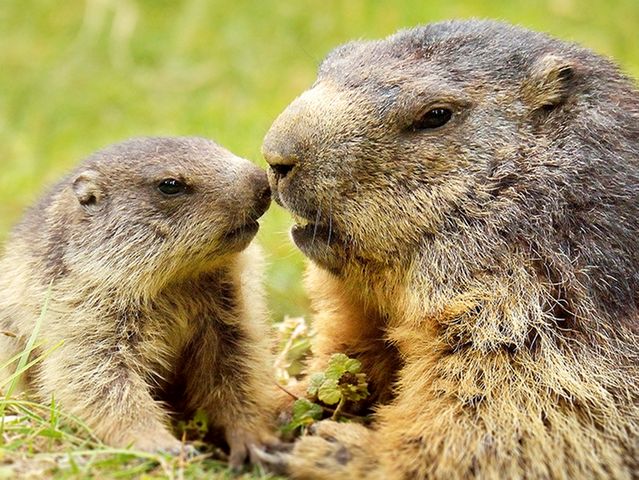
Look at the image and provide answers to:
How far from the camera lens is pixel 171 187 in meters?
5.74

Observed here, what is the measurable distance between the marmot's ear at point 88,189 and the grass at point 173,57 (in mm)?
6131

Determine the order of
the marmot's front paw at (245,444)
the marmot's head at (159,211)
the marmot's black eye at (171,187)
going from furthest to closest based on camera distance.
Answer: the marmot's black eye at (171,187) < the marmot's head at (159,211) < the marmot's front paw at (245,444)

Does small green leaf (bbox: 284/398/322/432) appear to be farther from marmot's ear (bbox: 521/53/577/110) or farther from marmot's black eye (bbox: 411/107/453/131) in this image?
marmot's ear (bbox: 521/53/577/110)

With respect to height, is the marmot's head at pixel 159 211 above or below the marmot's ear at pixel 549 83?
below

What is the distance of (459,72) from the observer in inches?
207

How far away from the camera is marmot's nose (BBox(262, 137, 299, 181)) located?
502cm

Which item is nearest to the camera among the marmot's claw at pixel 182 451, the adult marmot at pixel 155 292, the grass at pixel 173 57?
the marmot's claw at pixel 182 451

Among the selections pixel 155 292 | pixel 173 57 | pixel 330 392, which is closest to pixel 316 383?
pixel 330 392

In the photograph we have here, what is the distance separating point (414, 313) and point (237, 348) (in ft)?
3.80

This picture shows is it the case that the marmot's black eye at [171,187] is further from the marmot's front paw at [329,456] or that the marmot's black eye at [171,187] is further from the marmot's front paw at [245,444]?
the marmot's front paw at [329,456]

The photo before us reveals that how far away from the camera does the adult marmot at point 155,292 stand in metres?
5.45

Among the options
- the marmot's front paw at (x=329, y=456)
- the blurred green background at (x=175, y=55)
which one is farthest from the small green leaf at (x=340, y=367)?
the blurred green background at (x=175, y=55)

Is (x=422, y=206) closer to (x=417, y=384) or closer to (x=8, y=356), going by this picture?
(x=417, y=384)

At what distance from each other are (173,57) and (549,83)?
1021cm
